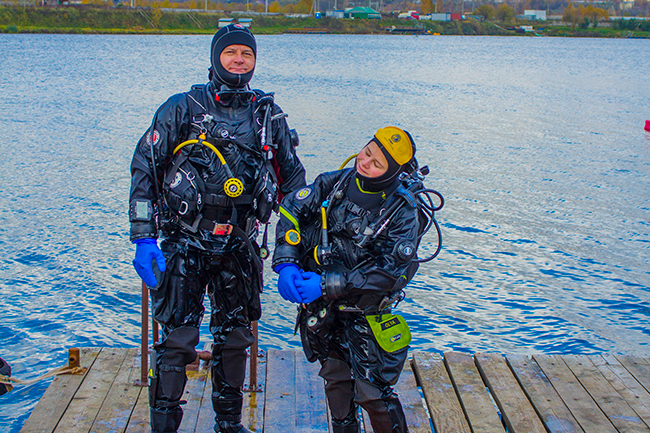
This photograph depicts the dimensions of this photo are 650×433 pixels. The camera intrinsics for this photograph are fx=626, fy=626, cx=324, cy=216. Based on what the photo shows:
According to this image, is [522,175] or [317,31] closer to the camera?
[522,175]

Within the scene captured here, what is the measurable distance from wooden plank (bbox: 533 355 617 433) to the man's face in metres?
2.98

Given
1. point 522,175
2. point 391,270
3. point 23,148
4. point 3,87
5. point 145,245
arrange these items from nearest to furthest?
point 391,270 < point 145,245 < point 522,175 < point 23,148 < point 3,87

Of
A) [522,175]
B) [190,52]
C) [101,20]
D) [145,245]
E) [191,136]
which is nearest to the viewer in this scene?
[145,245]

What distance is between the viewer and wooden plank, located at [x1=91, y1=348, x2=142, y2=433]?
12.2 ft

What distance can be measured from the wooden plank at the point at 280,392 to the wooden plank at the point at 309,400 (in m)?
0.03

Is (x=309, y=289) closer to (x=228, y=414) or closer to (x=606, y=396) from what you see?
(x=228, y=414)

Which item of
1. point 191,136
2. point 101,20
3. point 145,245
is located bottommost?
point 145,245

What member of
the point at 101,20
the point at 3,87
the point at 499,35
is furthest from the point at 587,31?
the point at 3,87

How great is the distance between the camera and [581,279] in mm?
8648

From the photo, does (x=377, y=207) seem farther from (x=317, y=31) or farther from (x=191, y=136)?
(x=317, y=31)

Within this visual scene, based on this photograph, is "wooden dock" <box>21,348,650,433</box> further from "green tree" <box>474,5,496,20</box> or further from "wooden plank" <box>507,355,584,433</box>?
"green tree" <box>474,5,496,20</box>

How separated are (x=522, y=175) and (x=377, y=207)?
12.1 m

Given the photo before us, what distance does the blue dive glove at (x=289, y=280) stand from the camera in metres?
3.13

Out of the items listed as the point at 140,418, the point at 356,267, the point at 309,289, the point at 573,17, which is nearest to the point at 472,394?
the point at 356,267
